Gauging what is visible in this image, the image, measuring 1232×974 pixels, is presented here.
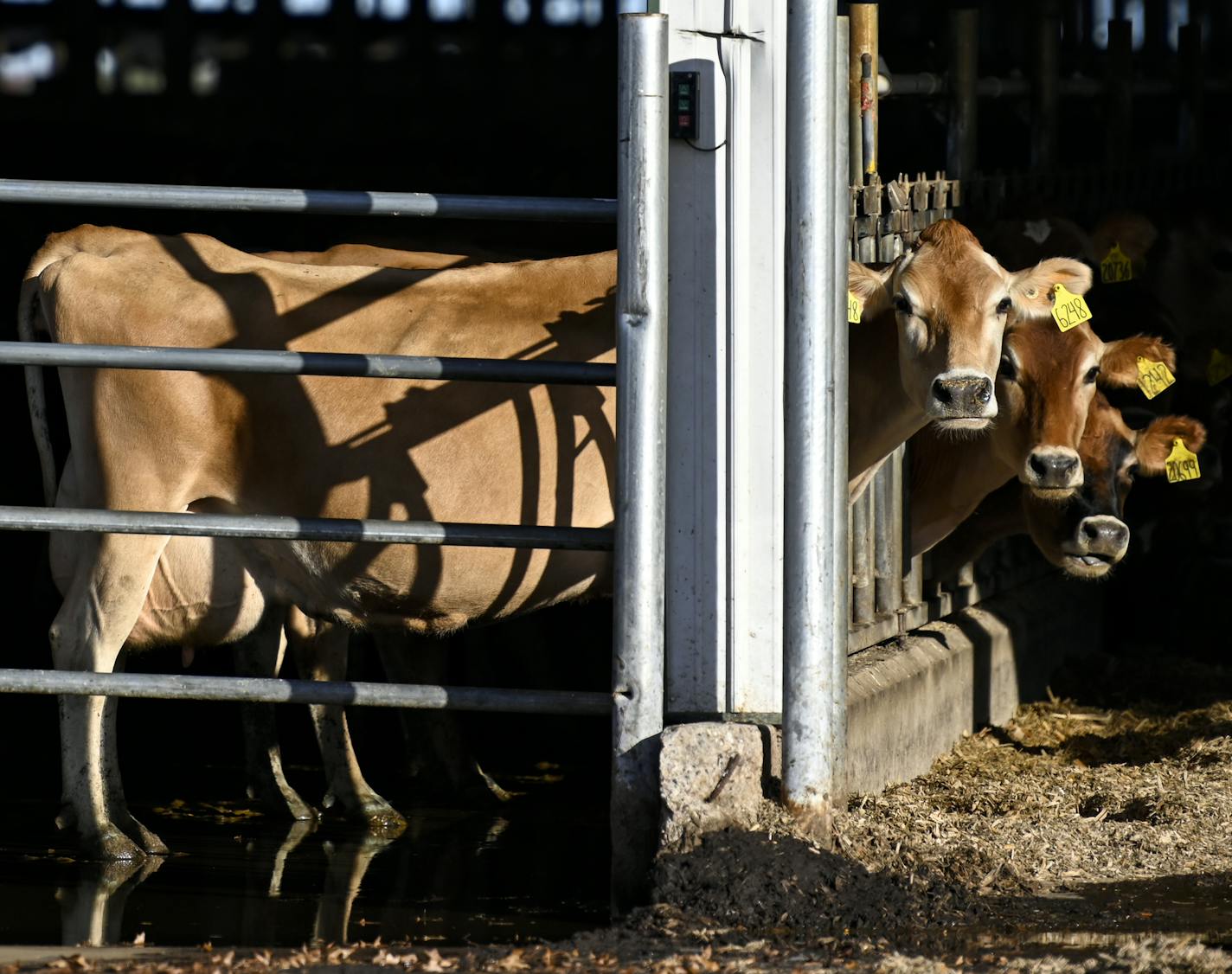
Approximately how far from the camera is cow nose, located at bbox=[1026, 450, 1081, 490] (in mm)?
6082

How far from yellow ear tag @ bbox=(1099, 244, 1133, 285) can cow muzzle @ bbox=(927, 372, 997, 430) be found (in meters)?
2.17

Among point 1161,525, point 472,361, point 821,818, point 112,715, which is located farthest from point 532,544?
point 1161,525

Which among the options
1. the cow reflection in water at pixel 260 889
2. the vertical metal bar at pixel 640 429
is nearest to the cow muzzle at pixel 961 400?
the vertical metal bar at pixel 640 429

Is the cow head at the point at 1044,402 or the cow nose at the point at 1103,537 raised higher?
the cow head at the point at 1044,402

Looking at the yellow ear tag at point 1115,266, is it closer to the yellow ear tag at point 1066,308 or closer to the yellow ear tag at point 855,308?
the yellow ear tag at point 1066,308

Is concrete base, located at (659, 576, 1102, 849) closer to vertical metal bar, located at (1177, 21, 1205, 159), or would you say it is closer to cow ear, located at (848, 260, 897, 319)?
cow ear, located at (848, 260, 897, 319)

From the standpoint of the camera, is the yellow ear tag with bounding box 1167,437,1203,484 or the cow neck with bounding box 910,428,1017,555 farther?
the yellow ear tag with bounding box 1167,437,1203,484

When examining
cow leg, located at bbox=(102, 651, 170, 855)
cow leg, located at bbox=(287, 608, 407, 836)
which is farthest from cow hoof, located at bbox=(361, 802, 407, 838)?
cow leg, located at bbox=(102, 651, 170, 855)

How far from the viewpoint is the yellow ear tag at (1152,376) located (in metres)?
6.64

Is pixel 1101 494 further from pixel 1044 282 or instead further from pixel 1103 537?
pixel 1044 282

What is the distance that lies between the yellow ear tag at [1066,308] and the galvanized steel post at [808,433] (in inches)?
86.1

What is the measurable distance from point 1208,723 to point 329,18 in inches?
814

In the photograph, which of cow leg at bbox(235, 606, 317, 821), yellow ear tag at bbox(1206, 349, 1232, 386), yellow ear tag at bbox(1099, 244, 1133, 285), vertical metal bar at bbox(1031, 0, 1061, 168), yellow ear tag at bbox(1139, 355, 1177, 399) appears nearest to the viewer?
cow leg at bbox(235, 606, 317, 821)

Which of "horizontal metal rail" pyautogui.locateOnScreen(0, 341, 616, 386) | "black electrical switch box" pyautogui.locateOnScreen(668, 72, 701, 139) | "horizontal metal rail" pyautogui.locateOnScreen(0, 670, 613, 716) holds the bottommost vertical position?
"horizontal metal rail" pyautogui.locateOnScreen(0, 670, 613, 716)
